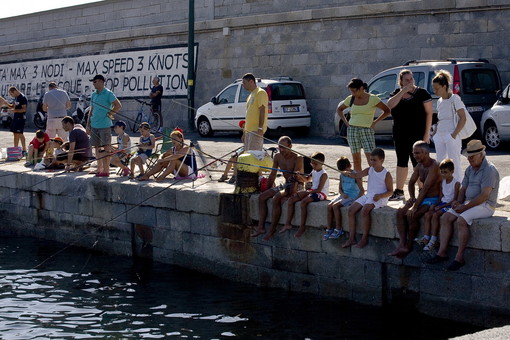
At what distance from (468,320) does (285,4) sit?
1609cm

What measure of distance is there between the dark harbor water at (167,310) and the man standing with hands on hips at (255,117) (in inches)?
73.2

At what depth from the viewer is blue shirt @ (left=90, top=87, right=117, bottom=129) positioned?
1409 cm

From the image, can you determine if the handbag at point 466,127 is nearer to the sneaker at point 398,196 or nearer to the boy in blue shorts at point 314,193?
the sneaker at point 398,196

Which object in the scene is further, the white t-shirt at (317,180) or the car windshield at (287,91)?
the car windshield at (287,91)

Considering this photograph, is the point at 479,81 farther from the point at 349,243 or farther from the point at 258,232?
the point at 349,243

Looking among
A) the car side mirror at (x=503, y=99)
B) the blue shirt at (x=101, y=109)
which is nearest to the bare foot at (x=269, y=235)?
the blue shirt at (x=101, y=109)

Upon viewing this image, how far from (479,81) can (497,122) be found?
198 centimetres

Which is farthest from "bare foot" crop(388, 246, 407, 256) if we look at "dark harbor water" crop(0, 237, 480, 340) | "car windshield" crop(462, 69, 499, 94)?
"car windshield" crop(462, 69, 499, 94)

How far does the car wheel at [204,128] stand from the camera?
75.5ft

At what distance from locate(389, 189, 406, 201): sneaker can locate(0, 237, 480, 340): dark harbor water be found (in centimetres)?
131

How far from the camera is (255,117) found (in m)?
11.9

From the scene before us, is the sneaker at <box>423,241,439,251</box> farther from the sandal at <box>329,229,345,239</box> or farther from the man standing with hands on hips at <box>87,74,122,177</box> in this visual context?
the man standing with hands on hips at <box>87,74,122,177</box>

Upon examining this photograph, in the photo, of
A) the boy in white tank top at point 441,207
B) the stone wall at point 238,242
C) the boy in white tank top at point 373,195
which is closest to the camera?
the stone wall at point 238,242

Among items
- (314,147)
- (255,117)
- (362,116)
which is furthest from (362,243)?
(314,147)
